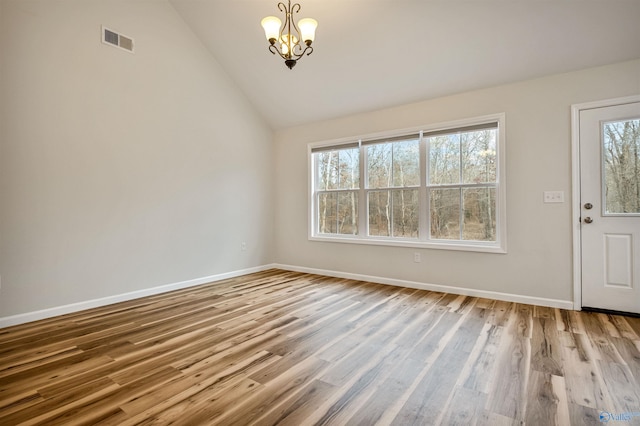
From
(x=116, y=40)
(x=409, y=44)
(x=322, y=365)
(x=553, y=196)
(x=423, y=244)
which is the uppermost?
(x=116, y=40)

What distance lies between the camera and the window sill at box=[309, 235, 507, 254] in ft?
12.1

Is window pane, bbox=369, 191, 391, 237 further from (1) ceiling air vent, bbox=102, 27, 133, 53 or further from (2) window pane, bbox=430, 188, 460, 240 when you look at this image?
(1) ceiling air vent, bbox=102, 27, 133, 53

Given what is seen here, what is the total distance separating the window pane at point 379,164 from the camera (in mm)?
4559

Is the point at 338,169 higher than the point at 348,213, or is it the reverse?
the point at 338,169

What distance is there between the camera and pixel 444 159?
13.4 ft

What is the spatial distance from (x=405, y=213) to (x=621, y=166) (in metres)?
2.27

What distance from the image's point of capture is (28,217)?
2.96 metres

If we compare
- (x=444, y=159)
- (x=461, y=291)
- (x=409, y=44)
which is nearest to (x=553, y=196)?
(x=444, y=159)

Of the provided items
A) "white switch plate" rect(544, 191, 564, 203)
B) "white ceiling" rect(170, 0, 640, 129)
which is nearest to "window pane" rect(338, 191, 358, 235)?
"white ceiling" rect(170, 0, 640, 129)

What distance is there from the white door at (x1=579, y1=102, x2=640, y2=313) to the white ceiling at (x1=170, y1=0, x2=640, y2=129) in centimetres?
64

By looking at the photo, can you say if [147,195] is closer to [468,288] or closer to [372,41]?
[372,41]

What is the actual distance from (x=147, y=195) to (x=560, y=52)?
4.86 meters

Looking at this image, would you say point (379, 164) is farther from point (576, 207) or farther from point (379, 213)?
point (576, 207)

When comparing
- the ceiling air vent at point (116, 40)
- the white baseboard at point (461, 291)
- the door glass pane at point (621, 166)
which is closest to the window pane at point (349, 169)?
the white baseboard at point (461, 291)
